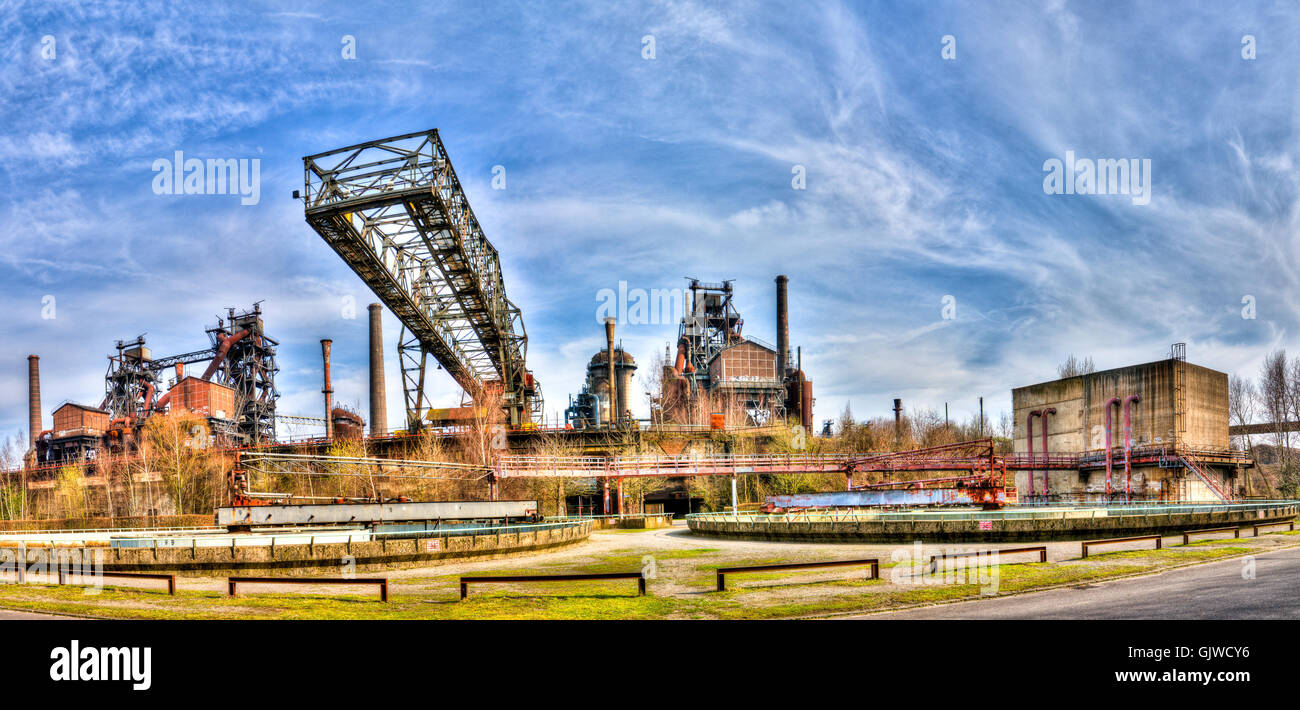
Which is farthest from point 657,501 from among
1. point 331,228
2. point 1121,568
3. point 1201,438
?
point 1121,568

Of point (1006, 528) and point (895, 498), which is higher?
point (1006, 528)

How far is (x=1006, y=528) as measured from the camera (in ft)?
85.3

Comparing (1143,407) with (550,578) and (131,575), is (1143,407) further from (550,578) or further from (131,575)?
(131,575)

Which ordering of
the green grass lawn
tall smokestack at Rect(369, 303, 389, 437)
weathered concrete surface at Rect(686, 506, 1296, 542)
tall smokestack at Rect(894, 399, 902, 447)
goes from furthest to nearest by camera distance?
1. tall smokestack at Rect(894, 399, 902, 447)
2. tall smokestack at Rect(369, 303, 389, 437)
3. weathered concrete surface at Rect(686, 506, 1296, 542)
4. the green grass lawn

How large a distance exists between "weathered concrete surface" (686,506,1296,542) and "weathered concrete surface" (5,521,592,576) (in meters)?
12.0

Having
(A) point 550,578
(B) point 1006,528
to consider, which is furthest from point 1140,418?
(A) point 550,578

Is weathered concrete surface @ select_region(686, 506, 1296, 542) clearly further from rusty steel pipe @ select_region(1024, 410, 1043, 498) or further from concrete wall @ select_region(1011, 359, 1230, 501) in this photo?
rusty steel pipe @ select_region(1024, 410, 1043, 498)

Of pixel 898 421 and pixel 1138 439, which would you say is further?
pixel 898 421

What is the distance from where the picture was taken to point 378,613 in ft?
42.4

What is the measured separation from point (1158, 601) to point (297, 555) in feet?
66.1

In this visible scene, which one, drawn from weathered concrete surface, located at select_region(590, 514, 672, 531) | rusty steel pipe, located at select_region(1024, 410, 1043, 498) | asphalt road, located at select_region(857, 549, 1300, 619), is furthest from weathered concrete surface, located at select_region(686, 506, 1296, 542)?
rusty steel pipe, located at select_region(1024, 410, 1043, 498)

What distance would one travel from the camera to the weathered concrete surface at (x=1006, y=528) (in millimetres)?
25781

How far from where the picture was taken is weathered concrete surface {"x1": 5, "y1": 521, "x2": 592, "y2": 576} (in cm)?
2022
